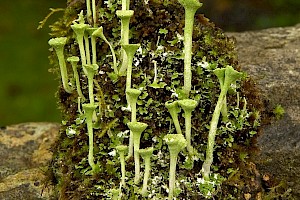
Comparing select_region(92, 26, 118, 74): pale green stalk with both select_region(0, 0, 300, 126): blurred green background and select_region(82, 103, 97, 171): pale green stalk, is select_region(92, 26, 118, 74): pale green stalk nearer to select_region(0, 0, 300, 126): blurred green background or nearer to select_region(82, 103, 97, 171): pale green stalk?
select_region(82, 103, 97, 171): pale green stalk

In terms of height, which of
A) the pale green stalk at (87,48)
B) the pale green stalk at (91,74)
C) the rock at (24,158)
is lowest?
the rock at (24,158)

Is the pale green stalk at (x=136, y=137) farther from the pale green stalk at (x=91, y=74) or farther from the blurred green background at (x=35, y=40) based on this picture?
the blurred green background at (x=35, y=40)

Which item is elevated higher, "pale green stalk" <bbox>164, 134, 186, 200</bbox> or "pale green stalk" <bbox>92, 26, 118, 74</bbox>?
"pale green stalk" <bbox>92, 26, 118, 74</bbox>

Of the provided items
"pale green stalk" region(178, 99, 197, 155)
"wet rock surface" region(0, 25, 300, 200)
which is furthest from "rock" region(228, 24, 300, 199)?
"pale green stalk" region(178, 99, 197, 155)

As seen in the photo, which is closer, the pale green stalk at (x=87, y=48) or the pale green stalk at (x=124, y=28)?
the pale green stalk at (x=124, y=28)

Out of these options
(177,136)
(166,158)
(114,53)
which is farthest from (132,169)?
(114,53)

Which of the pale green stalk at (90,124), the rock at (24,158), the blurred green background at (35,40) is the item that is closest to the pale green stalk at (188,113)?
the pale green stalk at (90,124)

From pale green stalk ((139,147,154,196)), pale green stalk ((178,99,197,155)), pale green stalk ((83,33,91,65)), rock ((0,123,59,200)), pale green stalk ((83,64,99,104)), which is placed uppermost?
pale green stalk ((83,33,91,65))

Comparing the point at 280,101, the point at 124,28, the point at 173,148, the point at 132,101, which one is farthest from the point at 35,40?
the point at 173,148
